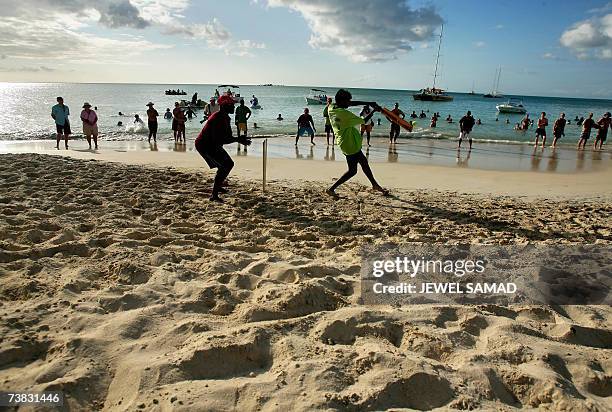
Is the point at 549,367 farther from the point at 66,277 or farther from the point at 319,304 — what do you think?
the point at 66,277

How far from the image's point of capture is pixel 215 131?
603cm

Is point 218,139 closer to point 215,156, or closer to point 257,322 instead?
point 215,156

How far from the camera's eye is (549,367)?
2311mm

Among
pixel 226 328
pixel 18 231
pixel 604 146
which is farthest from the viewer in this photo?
pixel 604 146

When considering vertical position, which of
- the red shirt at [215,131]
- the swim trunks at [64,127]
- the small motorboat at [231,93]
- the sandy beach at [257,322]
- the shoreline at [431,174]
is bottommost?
the sandy beach at [257,322]

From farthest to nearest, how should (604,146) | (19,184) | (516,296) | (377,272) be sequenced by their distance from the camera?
1. (604,146)
2. (19,184)
3. (377,272)
4. (516,296)

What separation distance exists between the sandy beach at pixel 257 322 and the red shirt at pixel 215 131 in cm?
114

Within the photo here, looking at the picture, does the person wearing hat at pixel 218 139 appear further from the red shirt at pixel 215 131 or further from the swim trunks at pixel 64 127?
the swim trunks at pixel 64 127

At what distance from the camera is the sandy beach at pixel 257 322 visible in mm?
2068

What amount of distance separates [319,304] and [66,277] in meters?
2.08

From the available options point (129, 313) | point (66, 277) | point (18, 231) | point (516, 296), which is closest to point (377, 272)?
point (516, 296)

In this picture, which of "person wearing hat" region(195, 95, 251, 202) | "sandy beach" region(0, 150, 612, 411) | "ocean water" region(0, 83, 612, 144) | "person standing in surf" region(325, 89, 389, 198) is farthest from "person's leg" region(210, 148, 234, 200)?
"ocean water" region(0, 83, 612, 144)

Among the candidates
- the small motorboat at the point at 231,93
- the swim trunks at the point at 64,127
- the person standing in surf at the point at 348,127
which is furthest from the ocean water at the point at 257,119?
the person standing in surf at the point at 348,127

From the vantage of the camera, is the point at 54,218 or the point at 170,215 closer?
the point at 54,218
